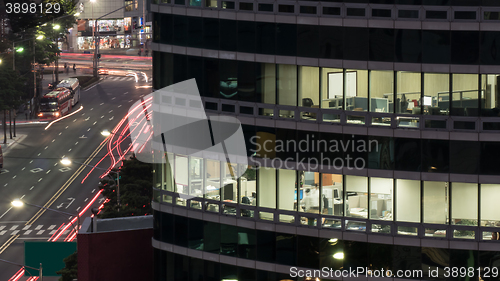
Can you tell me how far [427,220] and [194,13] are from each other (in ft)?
50.9

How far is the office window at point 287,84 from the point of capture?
40.2 meters

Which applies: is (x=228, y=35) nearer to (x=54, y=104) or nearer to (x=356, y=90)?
(x=356, y=90)

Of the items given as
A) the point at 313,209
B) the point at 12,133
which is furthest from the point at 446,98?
the point at 12,133

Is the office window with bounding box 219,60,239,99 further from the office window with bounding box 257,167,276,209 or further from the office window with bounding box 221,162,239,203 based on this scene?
the office window with bounding box 257,167,276,209

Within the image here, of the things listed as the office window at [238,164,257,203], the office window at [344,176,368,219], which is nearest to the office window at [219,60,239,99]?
the office window at [238,164,257,203]

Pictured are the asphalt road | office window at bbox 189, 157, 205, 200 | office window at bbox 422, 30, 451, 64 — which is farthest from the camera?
the asphalt road

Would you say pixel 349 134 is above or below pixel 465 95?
below

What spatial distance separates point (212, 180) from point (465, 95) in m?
13.4

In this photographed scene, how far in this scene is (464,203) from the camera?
3812 cm

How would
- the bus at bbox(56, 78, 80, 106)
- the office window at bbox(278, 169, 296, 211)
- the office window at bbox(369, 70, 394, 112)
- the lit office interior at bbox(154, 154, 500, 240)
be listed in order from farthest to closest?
the bus at bbox(56, 78, 80, 106)
the office window at bbox(278, 169, 296, 211)
the office window at bbox(369, 70, 394, 112)
the lit office interior at bbox(154, 154, 500, 240)

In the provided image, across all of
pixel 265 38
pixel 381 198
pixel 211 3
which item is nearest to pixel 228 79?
pixel 265 38

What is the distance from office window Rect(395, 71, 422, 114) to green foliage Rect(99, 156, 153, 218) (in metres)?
38.0

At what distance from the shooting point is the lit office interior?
38156 mm

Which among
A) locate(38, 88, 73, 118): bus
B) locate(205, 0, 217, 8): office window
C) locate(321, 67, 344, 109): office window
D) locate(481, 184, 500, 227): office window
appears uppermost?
locate(205, 0, 217, 8): office window
